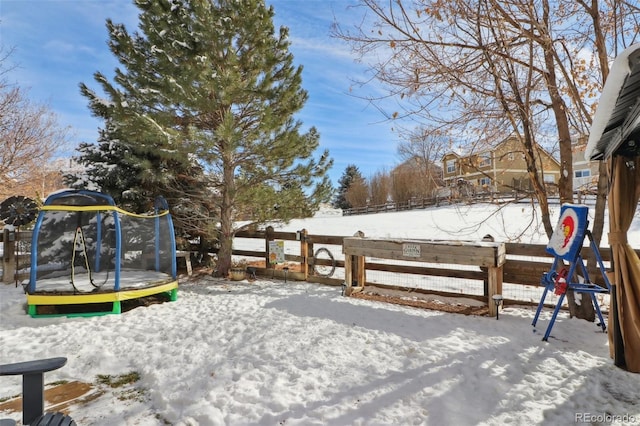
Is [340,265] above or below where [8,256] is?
below

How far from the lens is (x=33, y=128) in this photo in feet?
44.8

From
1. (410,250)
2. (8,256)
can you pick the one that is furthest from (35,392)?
(8,256)

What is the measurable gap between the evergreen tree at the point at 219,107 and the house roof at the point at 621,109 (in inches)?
209

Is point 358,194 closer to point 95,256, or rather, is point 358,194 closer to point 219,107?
point 219,107

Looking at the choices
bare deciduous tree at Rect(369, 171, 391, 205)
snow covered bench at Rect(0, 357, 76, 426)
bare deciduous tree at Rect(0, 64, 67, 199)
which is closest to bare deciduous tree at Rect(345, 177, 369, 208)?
bare deciduous tree at Rect(369, 171, 391, 205)

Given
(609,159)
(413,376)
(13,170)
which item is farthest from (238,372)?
(13,170)

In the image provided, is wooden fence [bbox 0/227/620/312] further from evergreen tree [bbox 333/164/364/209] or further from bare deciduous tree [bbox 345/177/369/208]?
evergreen tree [bbox 333/164/364/209]

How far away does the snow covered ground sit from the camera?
2.61 metres

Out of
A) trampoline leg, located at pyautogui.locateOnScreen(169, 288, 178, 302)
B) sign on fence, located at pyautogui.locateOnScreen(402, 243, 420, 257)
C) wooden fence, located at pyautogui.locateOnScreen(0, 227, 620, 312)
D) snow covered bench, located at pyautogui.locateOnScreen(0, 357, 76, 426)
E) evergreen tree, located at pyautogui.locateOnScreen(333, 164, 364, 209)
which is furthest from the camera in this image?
evergreen tree, located at pyautogui.locateOnScreen(333, 164, 364, 209)

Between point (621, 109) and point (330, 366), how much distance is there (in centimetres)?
339

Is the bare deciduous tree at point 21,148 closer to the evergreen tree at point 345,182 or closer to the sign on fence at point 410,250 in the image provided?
the sign on fence at point 410,250

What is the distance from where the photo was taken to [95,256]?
7055 mm

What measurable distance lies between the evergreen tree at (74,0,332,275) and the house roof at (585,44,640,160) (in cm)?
530

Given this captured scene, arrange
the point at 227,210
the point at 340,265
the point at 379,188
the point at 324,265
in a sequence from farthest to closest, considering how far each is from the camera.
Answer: the point at 379,188 < the point at 227,210 < the point at 324,265 < the point at 340,265
